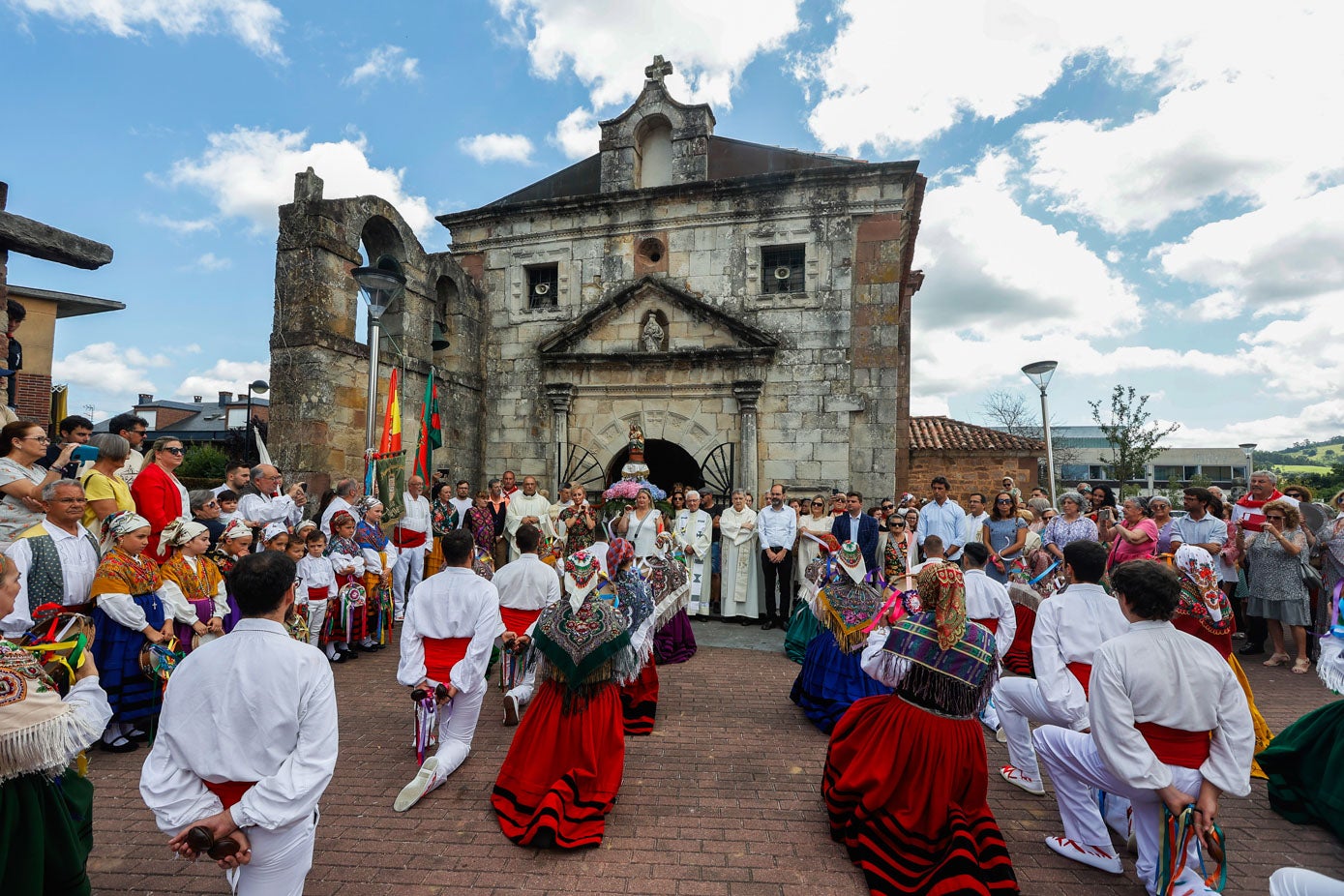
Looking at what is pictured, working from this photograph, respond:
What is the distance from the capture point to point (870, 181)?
11.7 meters

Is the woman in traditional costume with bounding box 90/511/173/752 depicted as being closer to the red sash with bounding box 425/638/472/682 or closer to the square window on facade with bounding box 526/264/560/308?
the red sash with bounding box 425/638/472/682

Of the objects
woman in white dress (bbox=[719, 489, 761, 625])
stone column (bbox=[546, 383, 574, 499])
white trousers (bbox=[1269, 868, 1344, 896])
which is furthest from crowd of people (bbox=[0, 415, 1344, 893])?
stone column (bbox=[546, 383, 574, 499])

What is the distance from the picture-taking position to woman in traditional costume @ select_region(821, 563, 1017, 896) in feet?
10.4

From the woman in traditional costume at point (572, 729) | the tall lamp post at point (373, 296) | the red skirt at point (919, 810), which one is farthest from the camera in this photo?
the tall lamp post at point (373, 296)

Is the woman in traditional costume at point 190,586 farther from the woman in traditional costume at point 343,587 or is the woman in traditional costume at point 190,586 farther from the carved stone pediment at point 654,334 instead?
the carved stone pediment at point 654,334

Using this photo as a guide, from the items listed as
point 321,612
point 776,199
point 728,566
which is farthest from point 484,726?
point 776,199

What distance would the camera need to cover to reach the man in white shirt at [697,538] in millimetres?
9828

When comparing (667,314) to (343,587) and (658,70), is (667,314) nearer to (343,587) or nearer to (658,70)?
(658,70)

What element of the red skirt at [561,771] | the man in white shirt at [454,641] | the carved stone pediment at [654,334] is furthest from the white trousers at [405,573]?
the red skirt at [561,771]

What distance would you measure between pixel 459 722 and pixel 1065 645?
13.4 ft

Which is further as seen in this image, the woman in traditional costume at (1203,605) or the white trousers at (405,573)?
the white trousers at (405,573)

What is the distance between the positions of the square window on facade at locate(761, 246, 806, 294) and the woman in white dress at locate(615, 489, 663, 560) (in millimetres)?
5877

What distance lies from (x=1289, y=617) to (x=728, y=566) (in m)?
6.87

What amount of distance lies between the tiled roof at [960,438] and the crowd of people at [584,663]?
209 inches
